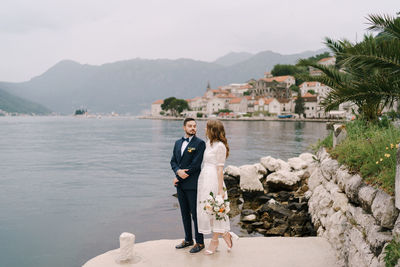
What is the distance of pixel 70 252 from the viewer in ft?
27.3

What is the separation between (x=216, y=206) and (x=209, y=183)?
0.39 meters

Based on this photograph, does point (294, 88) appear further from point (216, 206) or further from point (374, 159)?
point (216, 206)

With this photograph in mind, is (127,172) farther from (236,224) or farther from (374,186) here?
(374,186)

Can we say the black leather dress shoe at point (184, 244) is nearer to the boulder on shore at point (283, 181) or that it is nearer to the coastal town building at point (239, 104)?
the boulder on shore at point (283, 181)

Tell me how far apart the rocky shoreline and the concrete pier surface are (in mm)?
1918

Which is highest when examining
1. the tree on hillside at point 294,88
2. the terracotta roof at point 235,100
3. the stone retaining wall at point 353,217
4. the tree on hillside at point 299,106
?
the tree on hillside at point 294,88

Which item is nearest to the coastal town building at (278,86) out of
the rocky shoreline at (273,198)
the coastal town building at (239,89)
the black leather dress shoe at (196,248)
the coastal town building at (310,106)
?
the coastal town building at (239,89)

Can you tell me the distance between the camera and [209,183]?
5371 millimetres

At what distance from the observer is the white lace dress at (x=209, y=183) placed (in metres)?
5.34

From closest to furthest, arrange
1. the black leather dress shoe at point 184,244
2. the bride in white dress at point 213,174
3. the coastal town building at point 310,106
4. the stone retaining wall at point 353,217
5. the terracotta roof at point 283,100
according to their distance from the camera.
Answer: the stone retaining wall at point 353,217 → the bride in white dress at point 213,174 → the black leather dress shoe at point 184,244 → the coastal town building at point 310,106 → the terracotta roof at point 283,100

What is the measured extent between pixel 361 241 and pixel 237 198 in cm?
785

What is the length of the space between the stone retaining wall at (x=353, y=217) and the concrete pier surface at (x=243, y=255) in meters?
0.36

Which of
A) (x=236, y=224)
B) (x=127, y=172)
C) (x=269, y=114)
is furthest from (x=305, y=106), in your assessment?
(x=236, y=224)

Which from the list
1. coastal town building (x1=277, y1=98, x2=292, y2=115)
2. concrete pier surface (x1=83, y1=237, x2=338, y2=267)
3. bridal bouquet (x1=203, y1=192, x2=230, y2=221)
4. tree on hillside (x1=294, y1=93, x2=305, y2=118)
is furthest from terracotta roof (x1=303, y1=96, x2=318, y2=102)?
bridal bouquet (x1=203, y1=192, x2=230, y2=221)
